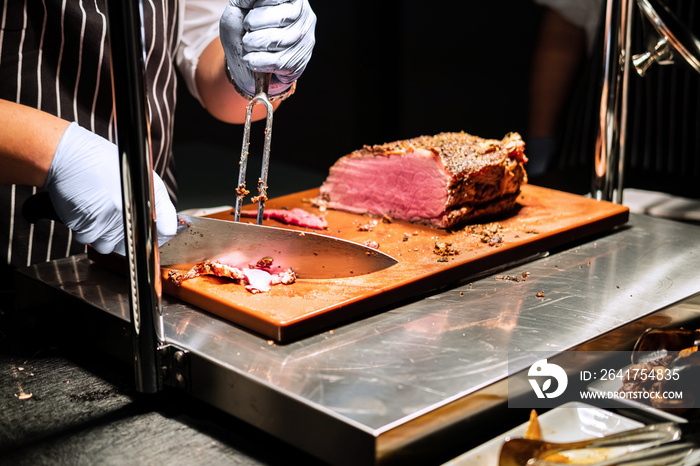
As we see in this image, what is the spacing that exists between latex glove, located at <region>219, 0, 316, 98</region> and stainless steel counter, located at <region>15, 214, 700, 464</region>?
21.5 inches

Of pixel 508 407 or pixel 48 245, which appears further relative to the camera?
pixel 48 245

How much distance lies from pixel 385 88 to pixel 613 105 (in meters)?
2.52

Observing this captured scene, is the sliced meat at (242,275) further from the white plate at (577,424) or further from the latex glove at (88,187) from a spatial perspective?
the white plate at (577,424)

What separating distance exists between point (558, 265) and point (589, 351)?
0.44 meters

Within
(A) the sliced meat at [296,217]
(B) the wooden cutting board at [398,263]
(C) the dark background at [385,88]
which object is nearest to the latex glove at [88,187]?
(B) the wooden cutting board at [398,263]

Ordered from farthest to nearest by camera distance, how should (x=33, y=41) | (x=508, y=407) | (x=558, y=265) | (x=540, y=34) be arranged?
(x=540, y=34), (x=33, y=41), (x=558, y=265), (x=508, y=407)

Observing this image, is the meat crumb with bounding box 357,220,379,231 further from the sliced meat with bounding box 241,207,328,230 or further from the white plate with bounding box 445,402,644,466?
the white plate with bounding box 445,402,644,466

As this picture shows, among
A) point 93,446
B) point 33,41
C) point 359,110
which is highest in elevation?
point 33,41

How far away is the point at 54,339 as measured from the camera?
1468 mm

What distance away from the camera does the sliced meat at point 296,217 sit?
188 centimetres

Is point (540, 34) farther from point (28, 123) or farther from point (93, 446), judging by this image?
point (93, 446)

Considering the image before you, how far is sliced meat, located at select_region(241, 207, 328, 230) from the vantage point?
1.88 metres

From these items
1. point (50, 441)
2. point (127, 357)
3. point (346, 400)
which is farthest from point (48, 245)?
point (346, 400)

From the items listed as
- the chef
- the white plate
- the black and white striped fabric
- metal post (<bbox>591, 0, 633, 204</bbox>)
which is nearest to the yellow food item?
the white plate
